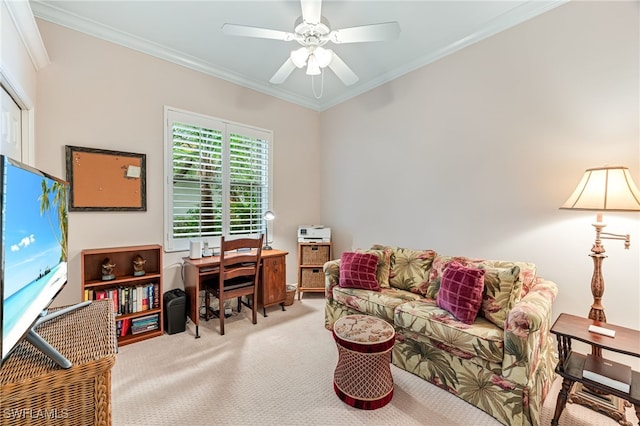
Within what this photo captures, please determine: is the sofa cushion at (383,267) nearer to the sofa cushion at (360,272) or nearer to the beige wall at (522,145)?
the sofa cushion at (360,272)

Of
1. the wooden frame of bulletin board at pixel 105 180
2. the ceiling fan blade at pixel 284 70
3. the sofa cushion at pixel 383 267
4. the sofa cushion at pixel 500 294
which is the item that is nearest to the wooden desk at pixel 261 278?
the wooden frame of bulletin board at pixel 105 180

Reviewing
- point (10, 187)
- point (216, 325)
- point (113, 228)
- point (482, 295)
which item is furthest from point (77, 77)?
point (482, 295)

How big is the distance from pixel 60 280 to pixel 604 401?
10.7 feet

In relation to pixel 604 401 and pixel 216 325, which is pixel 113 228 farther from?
pixel 604 401

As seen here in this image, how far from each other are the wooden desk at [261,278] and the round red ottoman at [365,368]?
1589 mm

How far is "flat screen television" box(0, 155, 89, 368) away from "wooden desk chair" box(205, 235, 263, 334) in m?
1.43

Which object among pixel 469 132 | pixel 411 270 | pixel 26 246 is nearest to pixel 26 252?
pixel 26 246

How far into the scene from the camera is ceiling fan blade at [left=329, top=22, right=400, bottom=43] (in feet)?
5.98

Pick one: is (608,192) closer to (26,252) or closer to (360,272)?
(360,272)

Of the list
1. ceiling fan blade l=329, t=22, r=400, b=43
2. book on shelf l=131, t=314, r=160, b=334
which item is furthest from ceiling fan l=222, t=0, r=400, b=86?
book on shelf l=131, t=314, r=160, b=334

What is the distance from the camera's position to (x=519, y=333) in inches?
62.2

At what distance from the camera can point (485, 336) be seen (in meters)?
1.74

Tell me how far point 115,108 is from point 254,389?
2.83 metres

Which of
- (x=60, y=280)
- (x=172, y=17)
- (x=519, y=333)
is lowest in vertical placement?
(x=519, y=333)
